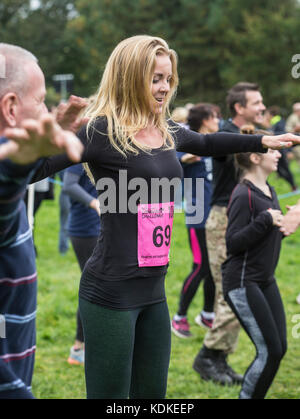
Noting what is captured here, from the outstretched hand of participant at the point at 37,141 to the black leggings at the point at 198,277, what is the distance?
13.7ft

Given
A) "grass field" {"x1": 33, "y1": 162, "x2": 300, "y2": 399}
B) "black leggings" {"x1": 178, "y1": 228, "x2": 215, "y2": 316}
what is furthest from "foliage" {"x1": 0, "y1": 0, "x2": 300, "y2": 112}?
"black leggings" {"x1": 178, "y1": 228, "x2": 215, "y2": 316}

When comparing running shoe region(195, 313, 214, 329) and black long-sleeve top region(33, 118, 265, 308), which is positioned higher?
black long-sleeve top region(33, 118, 265, 308)

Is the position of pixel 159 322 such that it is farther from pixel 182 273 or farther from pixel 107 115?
pixel 182 273

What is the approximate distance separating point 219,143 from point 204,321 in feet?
10.4

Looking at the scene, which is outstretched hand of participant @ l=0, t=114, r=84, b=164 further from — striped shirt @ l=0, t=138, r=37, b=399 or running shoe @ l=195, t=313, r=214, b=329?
running shoe @ l=195, t=313, r=214, b=329

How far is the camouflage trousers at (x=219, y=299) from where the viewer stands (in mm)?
4406

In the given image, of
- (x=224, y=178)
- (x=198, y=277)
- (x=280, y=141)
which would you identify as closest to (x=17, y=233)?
(x=280, y=141)

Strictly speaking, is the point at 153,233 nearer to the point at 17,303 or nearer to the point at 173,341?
the point at 17,303

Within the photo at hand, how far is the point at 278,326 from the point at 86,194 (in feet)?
5.74

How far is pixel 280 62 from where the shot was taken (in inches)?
1378

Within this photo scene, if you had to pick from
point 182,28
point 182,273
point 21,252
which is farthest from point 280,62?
point 21,252

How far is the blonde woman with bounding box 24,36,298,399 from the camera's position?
7.79 ft

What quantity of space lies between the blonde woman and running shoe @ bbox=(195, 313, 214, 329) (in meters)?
3.10

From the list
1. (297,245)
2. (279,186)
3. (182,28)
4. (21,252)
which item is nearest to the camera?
(21,252)
